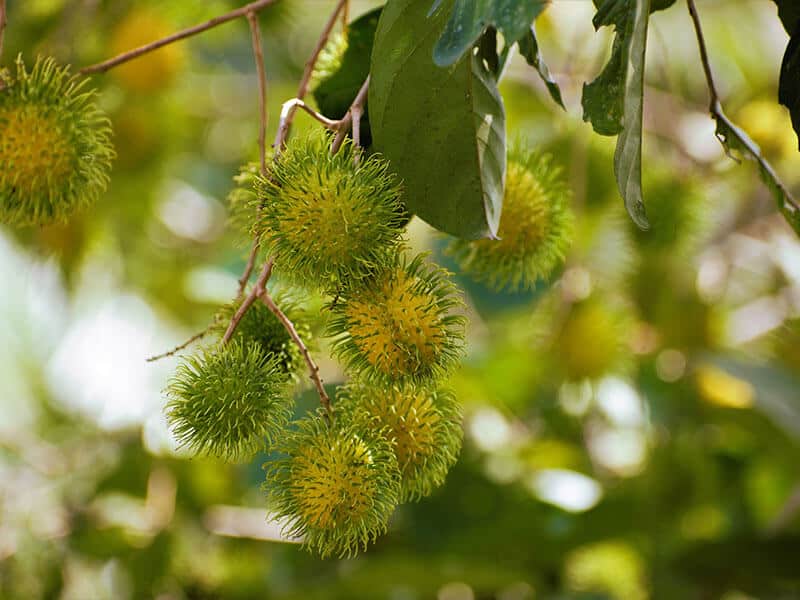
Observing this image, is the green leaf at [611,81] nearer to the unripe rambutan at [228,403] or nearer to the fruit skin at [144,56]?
the unripe rambutan at [228,403]

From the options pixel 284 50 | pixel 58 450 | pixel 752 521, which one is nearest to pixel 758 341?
pixel 752 521

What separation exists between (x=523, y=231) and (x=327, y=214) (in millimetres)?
354

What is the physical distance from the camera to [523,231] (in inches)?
48.1

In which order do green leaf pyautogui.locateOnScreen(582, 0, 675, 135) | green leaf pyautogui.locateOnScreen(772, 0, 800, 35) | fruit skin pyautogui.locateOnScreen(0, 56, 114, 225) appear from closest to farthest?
green leaf pyautogui.locateOnScreen(582, 0, 675, 135), green leaf pyautogui.locateOnScreen(772, 0, 800, 35), fruit skin pyautogui.locateOnScreen(0, 56, 114, 225)

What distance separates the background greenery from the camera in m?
2.01

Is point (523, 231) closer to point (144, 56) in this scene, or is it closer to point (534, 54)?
point (534, 54)

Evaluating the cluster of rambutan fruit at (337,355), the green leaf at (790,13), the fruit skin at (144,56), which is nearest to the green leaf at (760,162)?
the green leaf at (790,13)

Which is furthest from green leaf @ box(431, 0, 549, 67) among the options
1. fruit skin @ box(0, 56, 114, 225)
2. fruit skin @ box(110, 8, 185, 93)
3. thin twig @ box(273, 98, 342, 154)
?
fruit skin @ box(110, 8, 185, 93)

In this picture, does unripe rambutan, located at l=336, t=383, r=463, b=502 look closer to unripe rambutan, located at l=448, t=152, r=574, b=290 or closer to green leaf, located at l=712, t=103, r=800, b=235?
unripe rambutan, located at l=448, t=152, r=574, b=290

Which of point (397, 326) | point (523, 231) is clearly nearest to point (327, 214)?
point (397, 326)

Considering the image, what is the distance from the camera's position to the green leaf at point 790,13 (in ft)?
3.35

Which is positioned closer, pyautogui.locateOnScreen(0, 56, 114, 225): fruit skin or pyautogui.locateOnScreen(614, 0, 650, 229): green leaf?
pyautogui.locateOnScreen(614, 0, 650, 229): green leaf

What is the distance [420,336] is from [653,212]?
115cm

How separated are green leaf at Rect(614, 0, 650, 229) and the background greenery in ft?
2.56
